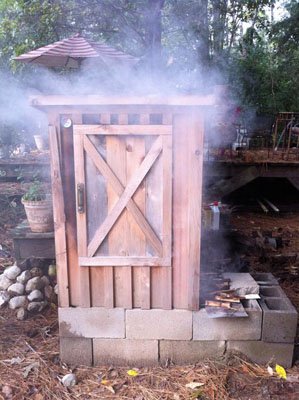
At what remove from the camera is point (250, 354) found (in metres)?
3.06

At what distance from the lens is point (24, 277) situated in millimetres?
4180

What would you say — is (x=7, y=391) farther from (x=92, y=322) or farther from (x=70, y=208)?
(x=70, y=208)

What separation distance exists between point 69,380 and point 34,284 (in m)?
1.51

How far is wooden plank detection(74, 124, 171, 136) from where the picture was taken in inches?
105

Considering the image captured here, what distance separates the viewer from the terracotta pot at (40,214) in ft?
13.5

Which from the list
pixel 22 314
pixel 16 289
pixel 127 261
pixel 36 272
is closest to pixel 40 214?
pixel 36 272

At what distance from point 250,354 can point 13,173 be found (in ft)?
21.6

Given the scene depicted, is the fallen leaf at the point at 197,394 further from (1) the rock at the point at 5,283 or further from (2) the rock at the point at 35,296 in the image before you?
(1) the rock at the point at 5,283

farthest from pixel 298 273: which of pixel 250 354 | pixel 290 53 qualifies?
pixel 290 53

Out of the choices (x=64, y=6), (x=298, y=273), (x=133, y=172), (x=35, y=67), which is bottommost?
(x=298, y=273)

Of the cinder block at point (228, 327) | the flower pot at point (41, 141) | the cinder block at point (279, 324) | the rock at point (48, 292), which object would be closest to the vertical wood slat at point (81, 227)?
the cinder block at point (228, 327)

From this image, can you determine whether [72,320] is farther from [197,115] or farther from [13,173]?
[13,173]

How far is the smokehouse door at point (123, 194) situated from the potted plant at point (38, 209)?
146 centimetres

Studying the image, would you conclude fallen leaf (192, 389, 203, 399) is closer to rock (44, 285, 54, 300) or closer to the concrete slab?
the concrete slab
